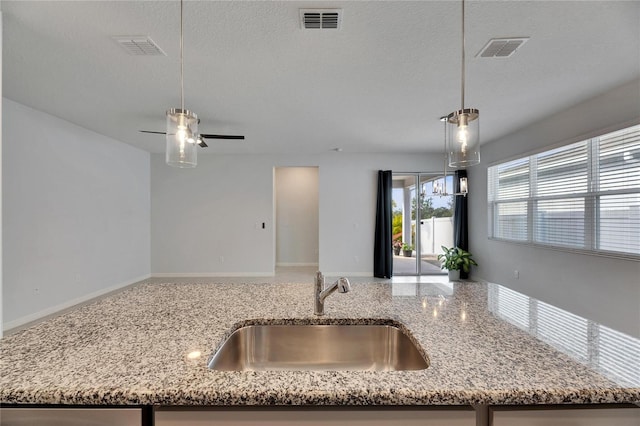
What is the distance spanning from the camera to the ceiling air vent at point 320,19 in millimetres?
1893

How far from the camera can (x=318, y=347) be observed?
122cm

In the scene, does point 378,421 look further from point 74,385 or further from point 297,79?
point 297,79

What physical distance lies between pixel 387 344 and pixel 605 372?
2.16 feet

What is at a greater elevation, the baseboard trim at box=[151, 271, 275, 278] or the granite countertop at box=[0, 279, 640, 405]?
the granite countertop at box=[0, 279, 640, 405]

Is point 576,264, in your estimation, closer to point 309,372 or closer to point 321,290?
point 321,290

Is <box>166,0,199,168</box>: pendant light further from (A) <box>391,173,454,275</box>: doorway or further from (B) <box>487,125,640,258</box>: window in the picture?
(A) <box>391,173,454,275</box>: doorway

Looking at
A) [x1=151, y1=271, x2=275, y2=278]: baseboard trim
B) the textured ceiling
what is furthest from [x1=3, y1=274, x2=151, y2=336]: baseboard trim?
the textured ceiling

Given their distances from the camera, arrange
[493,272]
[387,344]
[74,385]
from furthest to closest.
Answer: [493,272] < [387,344] < [74,385]

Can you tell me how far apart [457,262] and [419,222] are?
110 cm

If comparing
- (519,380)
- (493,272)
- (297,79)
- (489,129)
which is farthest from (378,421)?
(493,272)

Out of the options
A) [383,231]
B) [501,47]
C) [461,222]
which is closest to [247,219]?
[383,231]

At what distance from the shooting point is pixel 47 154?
3.87 metres

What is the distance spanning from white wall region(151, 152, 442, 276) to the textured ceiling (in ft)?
6.88

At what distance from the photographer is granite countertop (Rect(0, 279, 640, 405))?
703 millimetres
